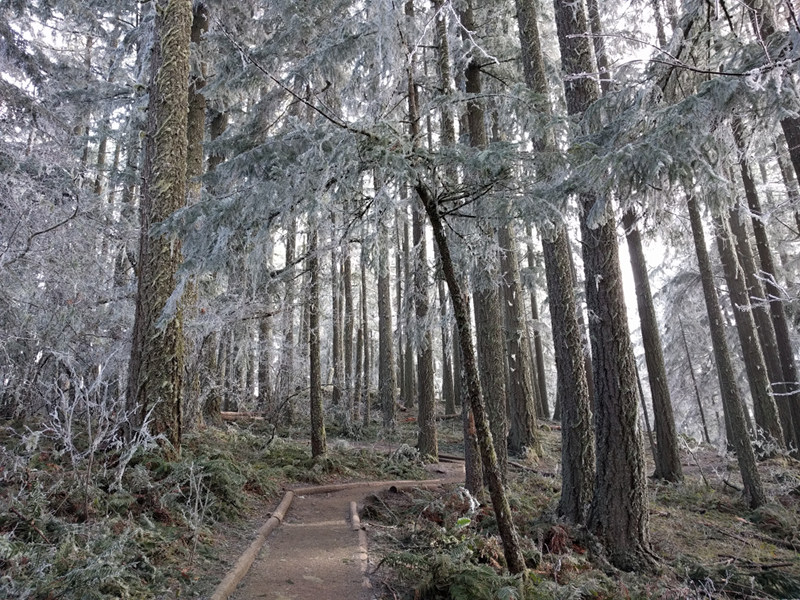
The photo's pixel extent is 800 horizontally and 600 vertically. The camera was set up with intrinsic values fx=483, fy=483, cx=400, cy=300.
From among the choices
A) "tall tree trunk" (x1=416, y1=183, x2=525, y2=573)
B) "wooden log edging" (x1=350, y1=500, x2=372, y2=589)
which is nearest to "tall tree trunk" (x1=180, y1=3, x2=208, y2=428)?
"wooden log edging" (x1=350, y1=500, x2=372, y2=589)

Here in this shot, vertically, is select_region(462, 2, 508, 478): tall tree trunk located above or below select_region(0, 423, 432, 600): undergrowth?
above

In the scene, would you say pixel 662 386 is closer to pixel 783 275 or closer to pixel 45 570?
pixel 783 275

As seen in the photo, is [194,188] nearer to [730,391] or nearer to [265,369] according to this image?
[265,369]

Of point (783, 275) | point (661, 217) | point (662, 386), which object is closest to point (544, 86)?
point (661, 217)

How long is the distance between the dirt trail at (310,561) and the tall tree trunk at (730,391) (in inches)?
287

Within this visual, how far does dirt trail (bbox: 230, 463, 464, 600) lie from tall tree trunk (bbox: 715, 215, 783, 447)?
9.74 metres

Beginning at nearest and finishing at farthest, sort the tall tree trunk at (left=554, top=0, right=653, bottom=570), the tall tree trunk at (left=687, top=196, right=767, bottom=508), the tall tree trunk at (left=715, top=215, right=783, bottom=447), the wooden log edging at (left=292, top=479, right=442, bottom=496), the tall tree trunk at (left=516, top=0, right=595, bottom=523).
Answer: the tall tree trunk at (left=554, top=0, right=653, bottom=570)
the tall tree trunk at (left=516, top=0, right=595, bottom=523)
the wooden log edging at (left=292, top=479, right=442, bottom=496)
the tall tree trunk at (left=687, top=196, right=767, bottom=508)
the tall tree trunk at (left=715, top=215, right=783, bottom=447)

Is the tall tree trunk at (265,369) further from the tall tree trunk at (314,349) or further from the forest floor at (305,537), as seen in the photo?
the forest floor at (305,537)

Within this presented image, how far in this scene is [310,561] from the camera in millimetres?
4953

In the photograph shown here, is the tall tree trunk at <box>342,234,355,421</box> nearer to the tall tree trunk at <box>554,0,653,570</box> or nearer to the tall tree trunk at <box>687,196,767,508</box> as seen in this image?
the tall tree trunk at <box>554,0,653,570</box>

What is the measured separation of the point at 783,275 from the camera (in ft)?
44.9

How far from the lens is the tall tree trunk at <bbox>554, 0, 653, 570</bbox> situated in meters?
5.57

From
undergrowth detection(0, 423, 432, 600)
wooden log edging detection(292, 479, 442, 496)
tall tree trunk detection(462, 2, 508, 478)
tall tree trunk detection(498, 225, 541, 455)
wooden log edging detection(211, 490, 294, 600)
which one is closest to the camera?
undergrowth detection(0, 423, 432, 600)

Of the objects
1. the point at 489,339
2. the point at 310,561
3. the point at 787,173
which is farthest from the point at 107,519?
the point at 787,173
